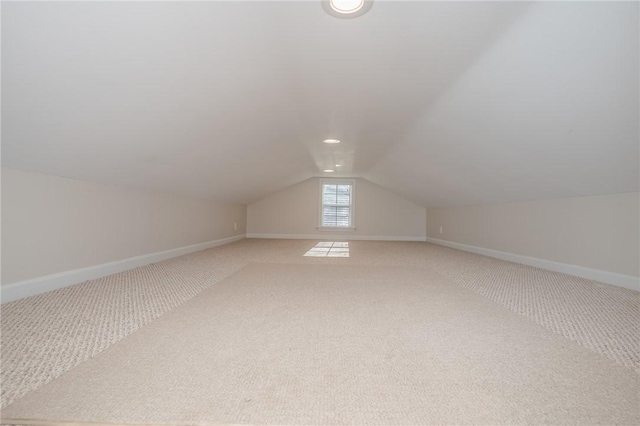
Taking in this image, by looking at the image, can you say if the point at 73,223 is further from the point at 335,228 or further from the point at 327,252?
the point at 335,228

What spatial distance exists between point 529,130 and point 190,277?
3127 mm

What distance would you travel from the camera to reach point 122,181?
2945 mm

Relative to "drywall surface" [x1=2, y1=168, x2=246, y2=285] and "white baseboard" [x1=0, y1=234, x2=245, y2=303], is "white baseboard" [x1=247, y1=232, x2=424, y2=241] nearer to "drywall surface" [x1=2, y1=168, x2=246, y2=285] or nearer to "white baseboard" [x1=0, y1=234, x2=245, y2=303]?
"drywall surface" [x1=2, y1=168, x2=246, y2=285]

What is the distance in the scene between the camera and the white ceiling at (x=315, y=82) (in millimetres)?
1441

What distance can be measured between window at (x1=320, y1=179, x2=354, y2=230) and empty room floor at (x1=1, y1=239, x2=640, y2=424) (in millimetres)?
5399

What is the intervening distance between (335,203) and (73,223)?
19.5 ft

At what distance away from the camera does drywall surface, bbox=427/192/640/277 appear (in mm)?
2592

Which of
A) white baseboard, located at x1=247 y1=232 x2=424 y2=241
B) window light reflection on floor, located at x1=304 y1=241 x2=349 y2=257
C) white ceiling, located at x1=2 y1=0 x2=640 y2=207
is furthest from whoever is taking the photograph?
white baseboard, located at x1=247 y1=232 x2=424 y2=241

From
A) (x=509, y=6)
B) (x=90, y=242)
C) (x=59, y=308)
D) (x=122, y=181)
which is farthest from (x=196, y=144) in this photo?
(x=509, y=6)

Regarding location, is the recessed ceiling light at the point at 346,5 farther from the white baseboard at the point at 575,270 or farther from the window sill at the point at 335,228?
the window sill at the point at 335,228

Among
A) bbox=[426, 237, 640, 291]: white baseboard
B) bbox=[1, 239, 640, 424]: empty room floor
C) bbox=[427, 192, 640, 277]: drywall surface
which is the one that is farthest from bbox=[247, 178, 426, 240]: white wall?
bbox=[1, 239, 640, 424]: empty room floor

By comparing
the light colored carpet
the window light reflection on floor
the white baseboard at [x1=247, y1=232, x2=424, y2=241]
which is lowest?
the light colored carpet

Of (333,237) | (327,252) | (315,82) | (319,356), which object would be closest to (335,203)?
(333,237)

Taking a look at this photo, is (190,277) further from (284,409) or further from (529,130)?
(529,130)
